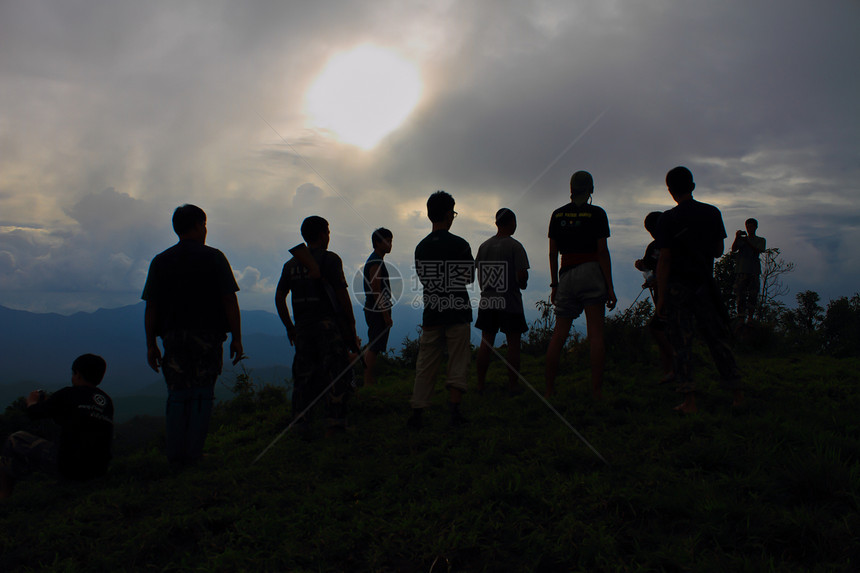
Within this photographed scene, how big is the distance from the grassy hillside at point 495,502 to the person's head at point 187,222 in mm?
2057

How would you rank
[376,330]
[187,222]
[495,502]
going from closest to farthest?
[495,502] < [187,222] < [376,330]

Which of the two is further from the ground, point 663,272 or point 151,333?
point 663,272

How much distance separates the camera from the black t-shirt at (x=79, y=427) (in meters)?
3.61

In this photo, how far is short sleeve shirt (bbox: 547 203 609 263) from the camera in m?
4.95

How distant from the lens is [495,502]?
2.92 metres

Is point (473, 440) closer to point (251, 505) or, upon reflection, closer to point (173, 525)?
point (251, 505)

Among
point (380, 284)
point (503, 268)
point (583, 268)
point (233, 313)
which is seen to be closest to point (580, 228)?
point (583, 268)

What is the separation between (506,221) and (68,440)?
4874 mm

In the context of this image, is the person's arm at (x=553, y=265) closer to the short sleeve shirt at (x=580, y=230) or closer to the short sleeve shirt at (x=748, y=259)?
the short sleeve shirt at (x=580, y=230)

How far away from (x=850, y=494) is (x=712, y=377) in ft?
13.4

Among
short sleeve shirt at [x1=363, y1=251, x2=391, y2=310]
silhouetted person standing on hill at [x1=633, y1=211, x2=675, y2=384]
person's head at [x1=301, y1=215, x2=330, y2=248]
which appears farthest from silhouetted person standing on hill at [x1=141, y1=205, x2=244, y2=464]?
silhouetted person standing on hill at [x1=633, y1=211, x2=675, y2=384]

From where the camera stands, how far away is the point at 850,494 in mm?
2479

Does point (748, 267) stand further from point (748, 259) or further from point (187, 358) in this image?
point (187, 358)

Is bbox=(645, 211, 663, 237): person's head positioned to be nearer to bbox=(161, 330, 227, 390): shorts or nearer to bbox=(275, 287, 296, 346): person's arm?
bbox=(275, 287, 296, 346): person's arm
